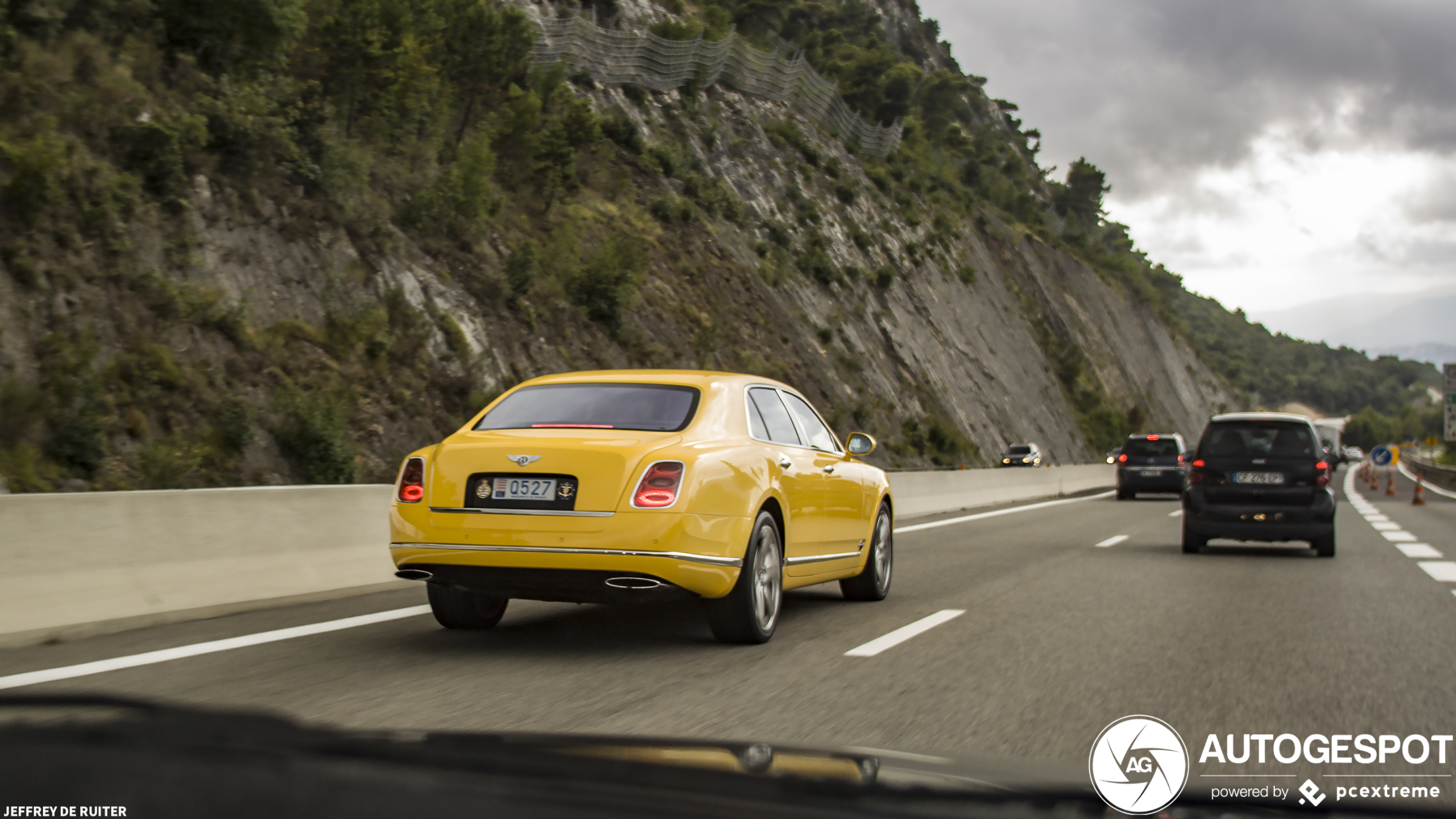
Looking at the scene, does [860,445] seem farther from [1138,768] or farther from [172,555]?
[1138,768]

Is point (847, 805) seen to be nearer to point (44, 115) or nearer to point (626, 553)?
point (626, 553)

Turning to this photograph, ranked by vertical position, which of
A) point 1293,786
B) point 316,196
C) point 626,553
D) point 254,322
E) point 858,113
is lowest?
point 1293,786

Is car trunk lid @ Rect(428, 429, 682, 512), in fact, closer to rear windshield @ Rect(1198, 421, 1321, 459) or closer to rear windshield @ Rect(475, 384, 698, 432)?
rear windshield @ Rect(475, 384, 698, 432)

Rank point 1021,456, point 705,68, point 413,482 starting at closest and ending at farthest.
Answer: point 413,482, point 705,68, point 1021,456

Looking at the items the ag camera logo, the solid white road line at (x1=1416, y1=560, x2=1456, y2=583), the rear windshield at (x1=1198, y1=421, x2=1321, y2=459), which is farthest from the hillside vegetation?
the ag camera logo

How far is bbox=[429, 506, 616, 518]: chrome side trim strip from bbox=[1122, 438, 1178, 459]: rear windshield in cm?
2602

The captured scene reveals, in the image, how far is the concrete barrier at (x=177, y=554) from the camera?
22.6 feet

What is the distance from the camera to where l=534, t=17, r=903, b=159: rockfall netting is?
4112cm

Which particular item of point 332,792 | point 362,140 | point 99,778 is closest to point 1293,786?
point 332,792

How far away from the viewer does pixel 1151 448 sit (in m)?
30.6

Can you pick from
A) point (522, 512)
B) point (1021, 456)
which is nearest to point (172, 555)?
point (522, 512)

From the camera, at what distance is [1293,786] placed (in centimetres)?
405

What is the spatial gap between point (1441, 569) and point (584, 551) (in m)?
9.73

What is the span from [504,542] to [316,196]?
17980 millimetres
